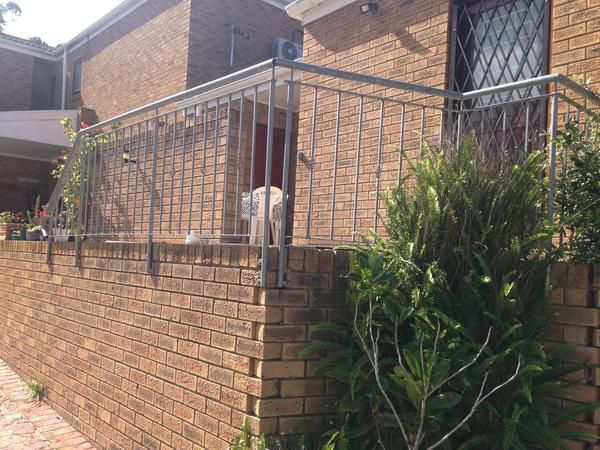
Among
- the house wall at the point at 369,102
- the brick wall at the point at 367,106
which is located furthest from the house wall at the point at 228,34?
the brick wall at the point at 367,106

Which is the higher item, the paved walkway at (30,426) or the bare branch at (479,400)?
the bare branch at (479,400)

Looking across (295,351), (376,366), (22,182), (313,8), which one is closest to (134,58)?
(22,182)

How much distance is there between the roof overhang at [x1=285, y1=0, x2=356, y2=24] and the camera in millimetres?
6145

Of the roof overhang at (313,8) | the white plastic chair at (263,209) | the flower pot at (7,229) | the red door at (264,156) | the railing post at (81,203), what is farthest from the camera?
the flower pot at (7,229)

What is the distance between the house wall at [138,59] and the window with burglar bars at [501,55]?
6846 millimetres

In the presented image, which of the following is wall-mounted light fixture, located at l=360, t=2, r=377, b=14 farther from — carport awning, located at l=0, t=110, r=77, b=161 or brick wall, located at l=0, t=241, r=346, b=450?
carport awning, located at l=0, t=110, r=77, b=161

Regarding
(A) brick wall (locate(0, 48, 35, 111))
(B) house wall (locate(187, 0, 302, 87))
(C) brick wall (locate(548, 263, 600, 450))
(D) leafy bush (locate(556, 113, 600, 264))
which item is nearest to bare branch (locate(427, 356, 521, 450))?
(C) brick wall (locate(548, 263, 600, 450))

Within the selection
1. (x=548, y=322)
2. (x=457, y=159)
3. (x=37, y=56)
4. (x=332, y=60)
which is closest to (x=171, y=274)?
(x=457, y=159)

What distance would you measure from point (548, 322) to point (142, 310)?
266 cm

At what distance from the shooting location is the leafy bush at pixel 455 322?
265 centimetres

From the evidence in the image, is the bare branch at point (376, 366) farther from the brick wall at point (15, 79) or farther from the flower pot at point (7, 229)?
the brick wall at point (15, 79)

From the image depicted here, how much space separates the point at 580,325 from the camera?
278 centimetres

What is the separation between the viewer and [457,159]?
292cm

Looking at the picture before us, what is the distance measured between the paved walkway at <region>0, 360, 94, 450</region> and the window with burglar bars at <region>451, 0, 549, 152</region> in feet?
13.1
